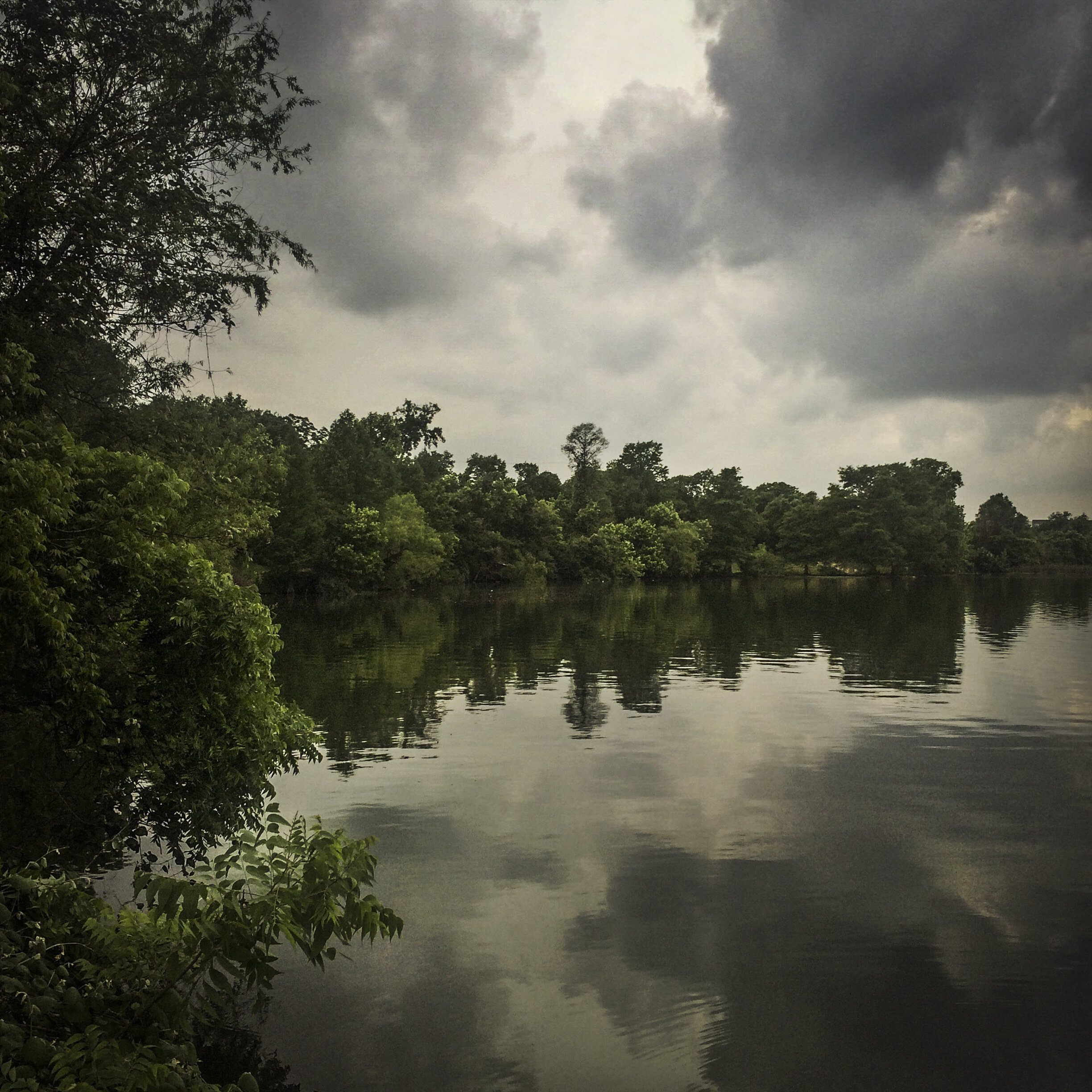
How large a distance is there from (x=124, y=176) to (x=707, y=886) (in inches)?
694

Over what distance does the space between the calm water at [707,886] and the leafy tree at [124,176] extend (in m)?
10.4

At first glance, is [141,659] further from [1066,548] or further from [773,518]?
[1066,548]

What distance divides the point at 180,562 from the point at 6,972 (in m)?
5.89

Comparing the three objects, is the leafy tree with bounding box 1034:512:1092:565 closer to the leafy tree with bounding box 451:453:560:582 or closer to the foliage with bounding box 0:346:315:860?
the leafy tree with bounding box 451:453:560:582

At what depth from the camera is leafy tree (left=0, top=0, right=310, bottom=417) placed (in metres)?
16.5

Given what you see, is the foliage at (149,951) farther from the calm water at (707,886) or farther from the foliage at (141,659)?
the foliage at (141,659)

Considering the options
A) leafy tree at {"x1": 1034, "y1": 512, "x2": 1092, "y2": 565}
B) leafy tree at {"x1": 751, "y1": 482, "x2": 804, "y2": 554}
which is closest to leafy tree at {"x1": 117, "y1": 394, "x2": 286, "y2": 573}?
leafy tree at {"x1": 751, "y1": 482, "x2": 804, "y2": 554}

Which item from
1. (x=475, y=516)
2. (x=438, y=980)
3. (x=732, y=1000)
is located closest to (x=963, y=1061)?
(x=732, y=1000)

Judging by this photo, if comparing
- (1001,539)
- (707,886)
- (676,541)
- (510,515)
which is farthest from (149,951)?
(1001,539)

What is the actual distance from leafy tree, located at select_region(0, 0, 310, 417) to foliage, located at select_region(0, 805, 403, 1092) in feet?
37.6

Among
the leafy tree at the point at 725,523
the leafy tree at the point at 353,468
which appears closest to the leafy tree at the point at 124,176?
the leafy tree at the point at 353,468

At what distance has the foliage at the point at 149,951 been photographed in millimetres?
4531

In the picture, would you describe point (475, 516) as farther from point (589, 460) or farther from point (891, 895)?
point (891, 895)

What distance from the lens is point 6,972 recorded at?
5.50 metres
